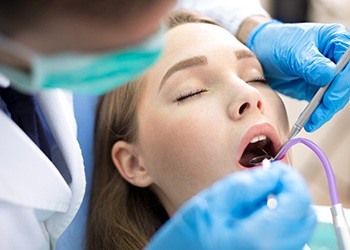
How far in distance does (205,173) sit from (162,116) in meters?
0.16

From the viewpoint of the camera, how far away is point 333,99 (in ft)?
4.47

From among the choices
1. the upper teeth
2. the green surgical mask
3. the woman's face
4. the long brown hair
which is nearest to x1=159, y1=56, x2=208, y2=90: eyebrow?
the woman's face

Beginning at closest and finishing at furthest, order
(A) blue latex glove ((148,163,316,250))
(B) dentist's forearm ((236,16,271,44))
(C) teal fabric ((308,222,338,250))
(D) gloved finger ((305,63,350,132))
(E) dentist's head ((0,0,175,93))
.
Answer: (E) dentist's head ((0,0,175,93)), (A) blue latex glove ((148,163,316,250)), (D) gloved finger ((305,63,350,132)), (C) teal fabric ((308,222,338,250)), (B) dentist's forearm ((236,16,271,44))

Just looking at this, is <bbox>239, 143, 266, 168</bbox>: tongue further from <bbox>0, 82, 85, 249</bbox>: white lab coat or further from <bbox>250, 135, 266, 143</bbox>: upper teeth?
<bbox>0, 82, 85, 249</bbox>: white lab coat

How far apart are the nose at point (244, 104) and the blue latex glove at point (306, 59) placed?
0.17 metres

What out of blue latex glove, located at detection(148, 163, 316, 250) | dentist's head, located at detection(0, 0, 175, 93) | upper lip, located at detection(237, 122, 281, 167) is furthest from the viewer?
upper lip, located at detection(237, 122, 281, 167)

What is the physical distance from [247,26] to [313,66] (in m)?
0.45

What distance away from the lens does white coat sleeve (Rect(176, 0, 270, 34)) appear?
1771mm

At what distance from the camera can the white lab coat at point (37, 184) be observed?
1.14 metres

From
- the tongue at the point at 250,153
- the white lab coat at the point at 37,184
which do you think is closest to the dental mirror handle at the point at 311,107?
the tongue at the point at 250,153

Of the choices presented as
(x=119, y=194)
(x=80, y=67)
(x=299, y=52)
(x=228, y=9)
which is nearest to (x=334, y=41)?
(x=299, y=52)

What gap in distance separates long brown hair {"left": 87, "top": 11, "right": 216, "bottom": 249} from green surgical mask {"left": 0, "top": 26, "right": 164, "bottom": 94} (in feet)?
2.06

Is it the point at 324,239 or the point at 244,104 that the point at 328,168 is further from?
the point at 324,239

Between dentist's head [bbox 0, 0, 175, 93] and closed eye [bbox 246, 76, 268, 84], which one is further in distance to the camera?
closed eye [bbox 246, 76, 268, 84]
